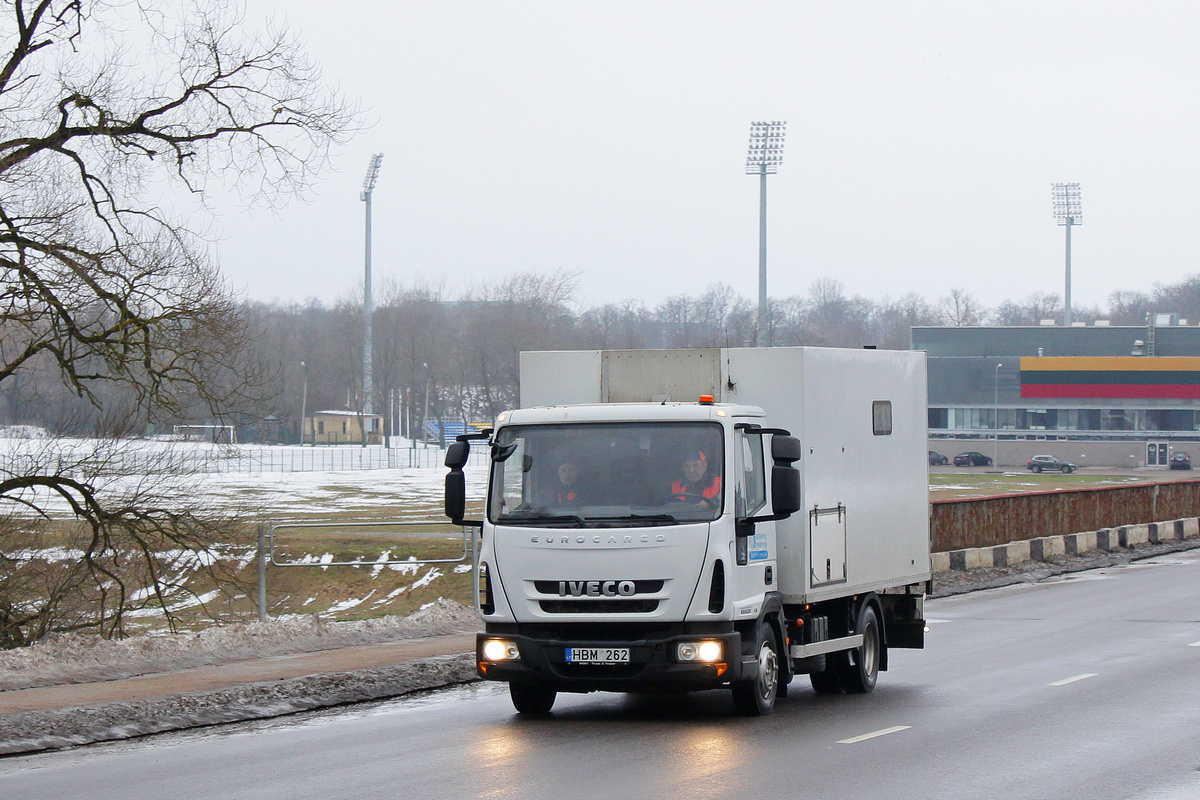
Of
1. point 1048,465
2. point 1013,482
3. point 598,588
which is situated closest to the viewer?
point 598,588

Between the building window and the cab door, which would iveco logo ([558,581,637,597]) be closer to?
the cab door

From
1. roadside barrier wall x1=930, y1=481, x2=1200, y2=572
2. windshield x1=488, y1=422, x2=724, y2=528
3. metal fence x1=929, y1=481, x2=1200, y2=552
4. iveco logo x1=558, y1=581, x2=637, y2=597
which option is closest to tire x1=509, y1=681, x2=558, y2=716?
iveco logo x1=558, y1=581, x2=637, y2=597

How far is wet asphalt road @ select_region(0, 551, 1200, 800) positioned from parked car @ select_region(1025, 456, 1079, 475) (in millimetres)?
85247

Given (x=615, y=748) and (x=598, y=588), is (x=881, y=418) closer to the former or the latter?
(x=598, y=588)

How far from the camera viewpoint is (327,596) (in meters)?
35.0

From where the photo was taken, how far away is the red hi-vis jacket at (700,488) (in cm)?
1059

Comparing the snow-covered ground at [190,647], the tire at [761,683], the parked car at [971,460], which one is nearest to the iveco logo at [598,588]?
the tire at [761,683]

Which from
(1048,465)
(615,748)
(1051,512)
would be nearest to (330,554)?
(1051,512)

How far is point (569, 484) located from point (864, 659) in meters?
3.88

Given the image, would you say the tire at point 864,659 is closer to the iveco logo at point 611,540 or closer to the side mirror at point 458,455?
the iveco logo at point 611,540

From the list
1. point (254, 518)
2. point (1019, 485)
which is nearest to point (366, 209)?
point (1019, 485)

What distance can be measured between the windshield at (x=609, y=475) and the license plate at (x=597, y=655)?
937 mm

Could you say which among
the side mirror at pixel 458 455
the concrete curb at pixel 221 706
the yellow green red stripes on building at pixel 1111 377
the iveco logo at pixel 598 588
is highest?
the yellow green red stripes on building at pixel 1111 377

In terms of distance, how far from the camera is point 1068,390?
355ft
